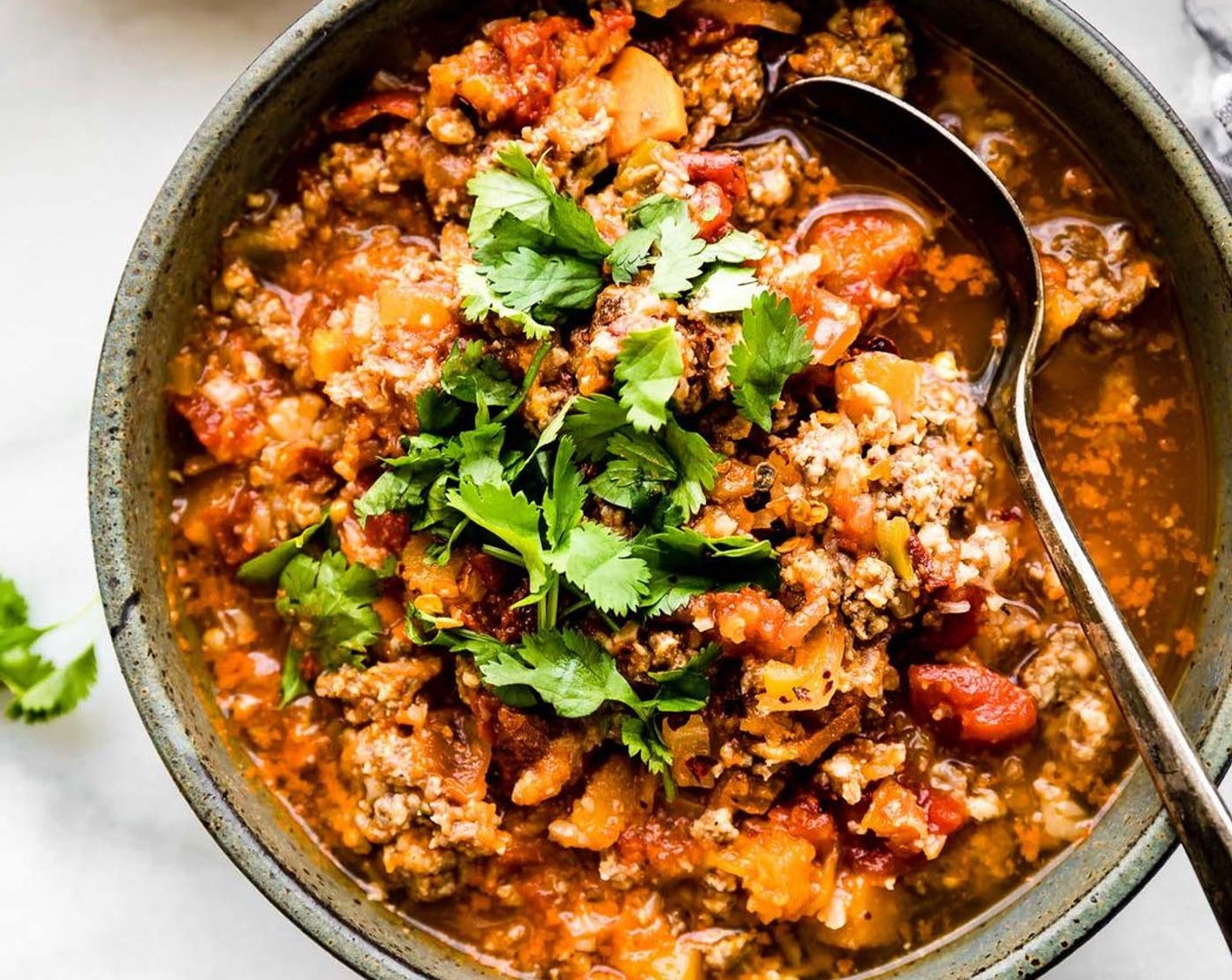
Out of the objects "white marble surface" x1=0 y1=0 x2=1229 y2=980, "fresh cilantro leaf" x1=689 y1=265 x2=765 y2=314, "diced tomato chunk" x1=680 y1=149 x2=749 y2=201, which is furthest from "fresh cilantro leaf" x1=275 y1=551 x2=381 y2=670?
"diced tomato chunk" x1=680 y1=149 x2=749 y2=201

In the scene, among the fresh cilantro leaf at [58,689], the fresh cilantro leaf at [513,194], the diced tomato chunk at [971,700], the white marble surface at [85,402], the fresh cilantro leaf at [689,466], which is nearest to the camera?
the fresh cilantro leaf at [689,466]

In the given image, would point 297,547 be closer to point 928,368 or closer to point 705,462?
point 705,462

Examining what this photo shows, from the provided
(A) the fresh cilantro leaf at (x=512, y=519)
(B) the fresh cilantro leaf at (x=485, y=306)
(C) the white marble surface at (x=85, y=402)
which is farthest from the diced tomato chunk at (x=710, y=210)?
(C) the white marble surface at (x=85, y=402)

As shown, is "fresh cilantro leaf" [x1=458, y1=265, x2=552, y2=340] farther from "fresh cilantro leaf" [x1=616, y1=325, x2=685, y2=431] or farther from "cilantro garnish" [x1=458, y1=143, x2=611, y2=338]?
"fresh cilantro leaf" [x1=616, y1=325, x2=685, y2=431]

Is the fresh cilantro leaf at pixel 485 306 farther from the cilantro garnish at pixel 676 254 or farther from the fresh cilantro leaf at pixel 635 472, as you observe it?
the fresh cilantro leaf at pixel 635 472

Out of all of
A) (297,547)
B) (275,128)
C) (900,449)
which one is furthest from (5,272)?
(900,449)
